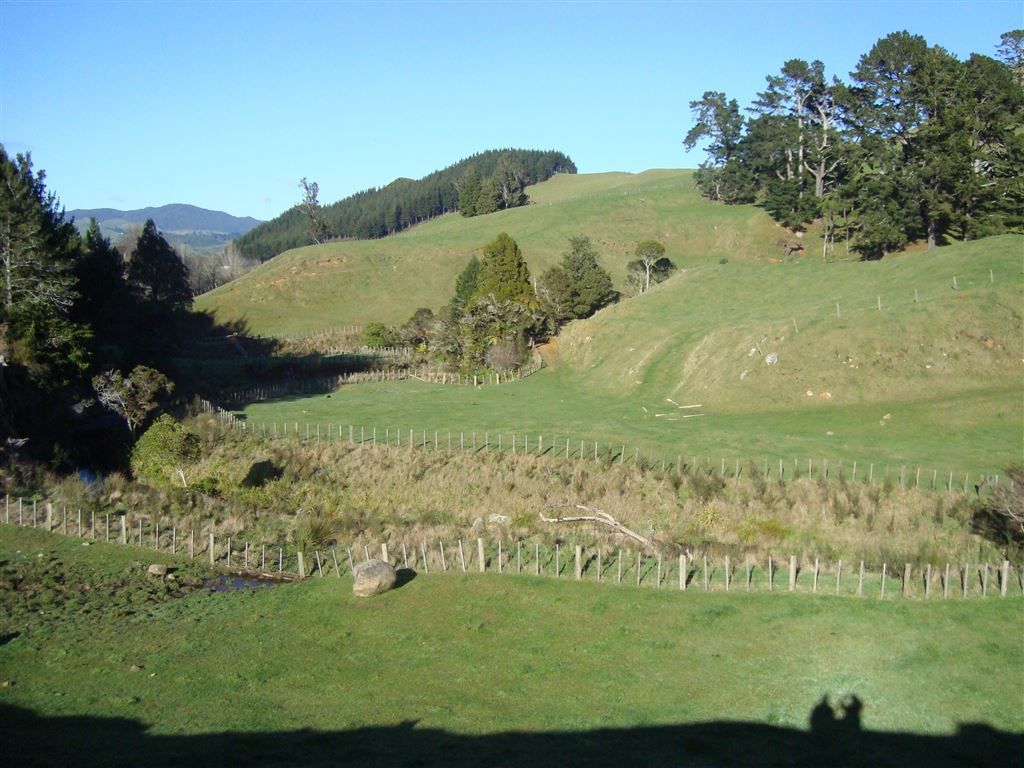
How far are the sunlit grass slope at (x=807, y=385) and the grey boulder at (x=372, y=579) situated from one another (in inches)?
691

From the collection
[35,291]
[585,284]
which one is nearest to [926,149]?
[585,284]

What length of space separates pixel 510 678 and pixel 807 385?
33653 mm

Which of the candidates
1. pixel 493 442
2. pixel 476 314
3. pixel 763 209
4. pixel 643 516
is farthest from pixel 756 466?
pixel 763 209

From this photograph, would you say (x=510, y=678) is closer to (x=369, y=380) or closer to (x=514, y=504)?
(x=514, y=504)

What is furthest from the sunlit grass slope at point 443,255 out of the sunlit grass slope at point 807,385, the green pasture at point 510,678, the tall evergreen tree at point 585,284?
the green pasture at point 510,678

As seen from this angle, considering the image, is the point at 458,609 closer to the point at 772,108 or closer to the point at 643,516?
the point at 643,516

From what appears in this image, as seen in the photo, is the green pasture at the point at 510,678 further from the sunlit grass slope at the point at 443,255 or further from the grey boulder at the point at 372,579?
the sunlit grass slope at the point at 443,255

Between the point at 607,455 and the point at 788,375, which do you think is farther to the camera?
the point at 788,375

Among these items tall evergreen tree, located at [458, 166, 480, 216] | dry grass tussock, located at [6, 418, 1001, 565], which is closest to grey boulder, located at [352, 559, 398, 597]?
dry grass tussock, located at [6, 418, 1001, 565]

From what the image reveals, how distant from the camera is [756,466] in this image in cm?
3616

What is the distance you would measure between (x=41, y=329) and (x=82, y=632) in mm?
29560

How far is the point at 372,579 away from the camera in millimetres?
24312

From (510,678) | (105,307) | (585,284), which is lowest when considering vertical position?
(510,678)

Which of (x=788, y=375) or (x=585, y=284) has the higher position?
(x=585, y=284)
